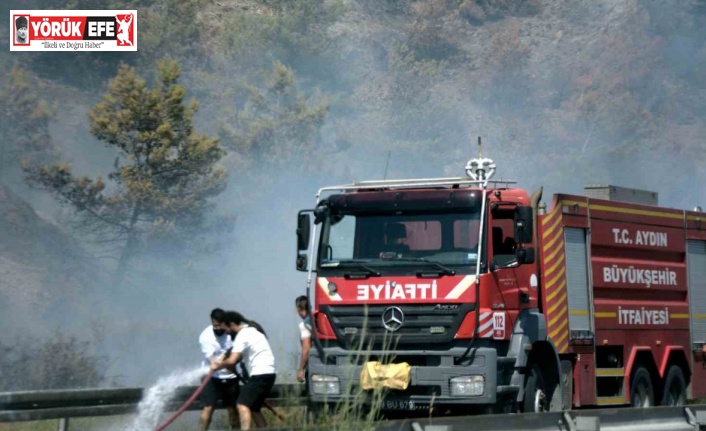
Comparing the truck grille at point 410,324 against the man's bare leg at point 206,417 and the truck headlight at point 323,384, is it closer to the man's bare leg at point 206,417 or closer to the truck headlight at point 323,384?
the truck headlight at point 323,384

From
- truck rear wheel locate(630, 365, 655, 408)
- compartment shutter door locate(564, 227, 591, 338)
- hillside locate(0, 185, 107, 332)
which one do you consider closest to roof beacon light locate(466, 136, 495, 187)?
compartment shutter door locate(564, 227, 591, 338)

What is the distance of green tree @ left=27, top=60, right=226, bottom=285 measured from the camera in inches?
1264

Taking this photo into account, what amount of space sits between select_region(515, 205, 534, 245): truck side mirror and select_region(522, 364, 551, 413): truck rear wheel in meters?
1.73

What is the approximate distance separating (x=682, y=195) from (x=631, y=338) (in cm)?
4171

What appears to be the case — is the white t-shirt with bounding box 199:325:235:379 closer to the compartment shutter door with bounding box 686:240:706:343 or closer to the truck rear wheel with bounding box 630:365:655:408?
the truck rear wheel with bounding box 630:365:655:408

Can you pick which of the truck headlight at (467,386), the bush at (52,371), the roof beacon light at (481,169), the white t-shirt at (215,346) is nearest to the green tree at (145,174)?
the bush at (52,371)

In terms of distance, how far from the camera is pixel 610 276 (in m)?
13.3

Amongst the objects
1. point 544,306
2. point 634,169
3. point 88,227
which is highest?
point 634,169

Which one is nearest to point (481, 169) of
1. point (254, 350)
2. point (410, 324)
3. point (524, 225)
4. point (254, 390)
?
point (524, 225)

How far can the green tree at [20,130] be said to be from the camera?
131 ft

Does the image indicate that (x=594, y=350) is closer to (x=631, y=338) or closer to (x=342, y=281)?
(x=631, y=338)

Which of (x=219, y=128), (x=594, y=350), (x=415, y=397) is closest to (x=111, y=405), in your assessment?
(x=415, y=397)

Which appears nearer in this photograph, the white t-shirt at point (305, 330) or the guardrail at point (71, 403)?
the guardrail at point (71, 403)

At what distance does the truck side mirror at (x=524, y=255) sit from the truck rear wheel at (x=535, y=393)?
4.53 ft
